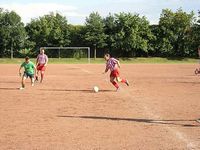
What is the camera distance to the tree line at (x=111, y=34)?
64688mm

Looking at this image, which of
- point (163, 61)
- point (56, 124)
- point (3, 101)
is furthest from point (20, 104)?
point (163, 61)

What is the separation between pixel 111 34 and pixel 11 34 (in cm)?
1362

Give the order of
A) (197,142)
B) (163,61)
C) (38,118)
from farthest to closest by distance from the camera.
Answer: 1. (163,61)
2. (38,118)
3. (197,142)

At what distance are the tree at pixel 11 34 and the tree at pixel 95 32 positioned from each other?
879 cm

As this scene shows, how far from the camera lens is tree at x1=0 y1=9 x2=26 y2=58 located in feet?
210

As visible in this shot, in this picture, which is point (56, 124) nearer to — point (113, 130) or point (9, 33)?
point (113, 130)

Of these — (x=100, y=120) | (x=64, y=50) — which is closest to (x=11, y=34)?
(x=64, y=50)

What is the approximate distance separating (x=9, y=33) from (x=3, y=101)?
4903 cm

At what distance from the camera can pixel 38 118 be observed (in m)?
12.4

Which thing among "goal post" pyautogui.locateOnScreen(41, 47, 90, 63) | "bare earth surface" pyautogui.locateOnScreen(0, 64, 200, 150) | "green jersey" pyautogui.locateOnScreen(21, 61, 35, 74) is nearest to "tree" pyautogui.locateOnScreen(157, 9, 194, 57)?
"goal post" pyautogui.locateOnScreen(41, 47, 90, 63)

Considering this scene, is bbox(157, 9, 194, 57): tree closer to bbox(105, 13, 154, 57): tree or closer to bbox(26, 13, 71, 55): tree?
bbox(105, 13, 154, 57): tree

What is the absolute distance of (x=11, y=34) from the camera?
6425cm

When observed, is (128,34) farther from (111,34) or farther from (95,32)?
(95,32)

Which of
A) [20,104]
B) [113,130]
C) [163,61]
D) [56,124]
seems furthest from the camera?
[163,61]
